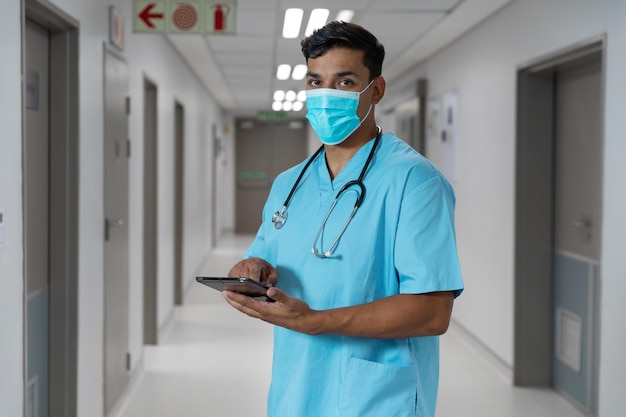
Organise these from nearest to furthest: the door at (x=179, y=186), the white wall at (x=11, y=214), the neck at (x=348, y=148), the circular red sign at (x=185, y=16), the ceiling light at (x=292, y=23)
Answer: the neck at (x=348, y=148)
the white wall at (x=11, y=214)
the circular red sign at (x=185, y=16)
the ceiling light at (x=292, y=23)
the door at (x=179, y=186)

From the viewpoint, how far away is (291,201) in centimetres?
160

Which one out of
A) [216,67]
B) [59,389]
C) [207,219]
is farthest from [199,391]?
[207,219]

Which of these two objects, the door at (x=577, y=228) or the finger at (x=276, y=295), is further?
the door at (x=577, y=228)

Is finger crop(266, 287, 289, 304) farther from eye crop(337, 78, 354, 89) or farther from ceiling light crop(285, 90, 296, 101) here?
ceiling light crop(285, 90, 296, 101)

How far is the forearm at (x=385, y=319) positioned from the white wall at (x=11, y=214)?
1397mm

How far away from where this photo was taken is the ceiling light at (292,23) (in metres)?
5.05

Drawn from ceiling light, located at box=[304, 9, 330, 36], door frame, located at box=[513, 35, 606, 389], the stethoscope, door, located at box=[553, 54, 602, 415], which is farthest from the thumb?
ceiling light, located at box=[304, 9, 330, 36]

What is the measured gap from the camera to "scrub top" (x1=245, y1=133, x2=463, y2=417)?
54.5 inches

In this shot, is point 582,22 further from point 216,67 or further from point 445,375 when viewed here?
point 216,67

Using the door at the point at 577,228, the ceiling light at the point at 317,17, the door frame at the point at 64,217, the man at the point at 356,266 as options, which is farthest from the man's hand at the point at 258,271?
the ceiling light at the point at 317,17

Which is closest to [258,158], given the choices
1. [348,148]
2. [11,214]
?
[11,214]

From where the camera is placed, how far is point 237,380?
491 cm

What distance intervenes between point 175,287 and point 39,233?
4.54 m

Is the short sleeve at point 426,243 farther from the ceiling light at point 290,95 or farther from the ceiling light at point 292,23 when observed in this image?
the ceiling light at point 290,95
